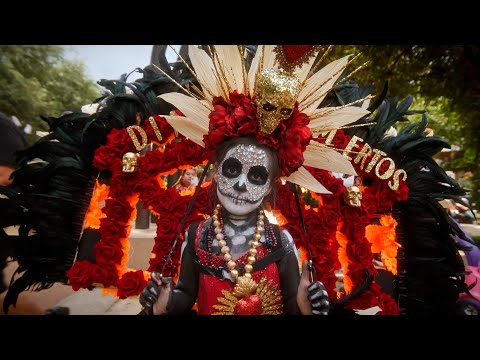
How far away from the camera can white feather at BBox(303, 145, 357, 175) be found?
2.02m

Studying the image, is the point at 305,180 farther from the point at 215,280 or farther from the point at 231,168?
the point at 215,280

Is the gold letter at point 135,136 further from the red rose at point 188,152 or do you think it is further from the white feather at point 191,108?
the white feather at point 191,108

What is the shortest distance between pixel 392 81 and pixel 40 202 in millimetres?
6476

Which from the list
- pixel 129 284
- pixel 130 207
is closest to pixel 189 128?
pixel 130 207

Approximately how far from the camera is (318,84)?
2.03 metres

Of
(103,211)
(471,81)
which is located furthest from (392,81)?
(103,211)

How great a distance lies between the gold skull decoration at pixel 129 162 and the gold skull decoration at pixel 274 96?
3.00 ft

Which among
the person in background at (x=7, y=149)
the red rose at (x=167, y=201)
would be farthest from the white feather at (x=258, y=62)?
the person in background at (x=7, y=149)

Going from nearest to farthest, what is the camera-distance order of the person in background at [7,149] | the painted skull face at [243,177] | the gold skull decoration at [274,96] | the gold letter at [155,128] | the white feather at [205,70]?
the gold skull decoration at [274,96] < the painted skull face at [243,177] < the white feather at [205,70] < the gold letter at [155,128] < the person in background at [7,149]

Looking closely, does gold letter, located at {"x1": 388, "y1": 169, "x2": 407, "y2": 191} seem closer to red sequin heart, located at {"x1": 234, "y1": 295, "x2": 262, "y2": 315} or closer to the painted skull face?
the painted skull face

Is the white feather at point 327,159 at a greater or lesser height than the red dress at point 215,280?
greater

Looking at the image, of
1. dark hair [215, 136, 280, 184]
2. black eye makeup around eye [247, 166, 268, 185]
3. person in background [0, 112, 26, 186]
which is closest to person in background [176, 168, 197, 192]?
person in background [0, 112, 26, 186]

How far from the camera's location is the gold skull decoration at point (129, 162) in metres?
2.20

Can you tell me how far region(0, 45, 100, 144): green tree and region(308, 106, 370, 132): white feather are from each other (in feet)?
29.5
